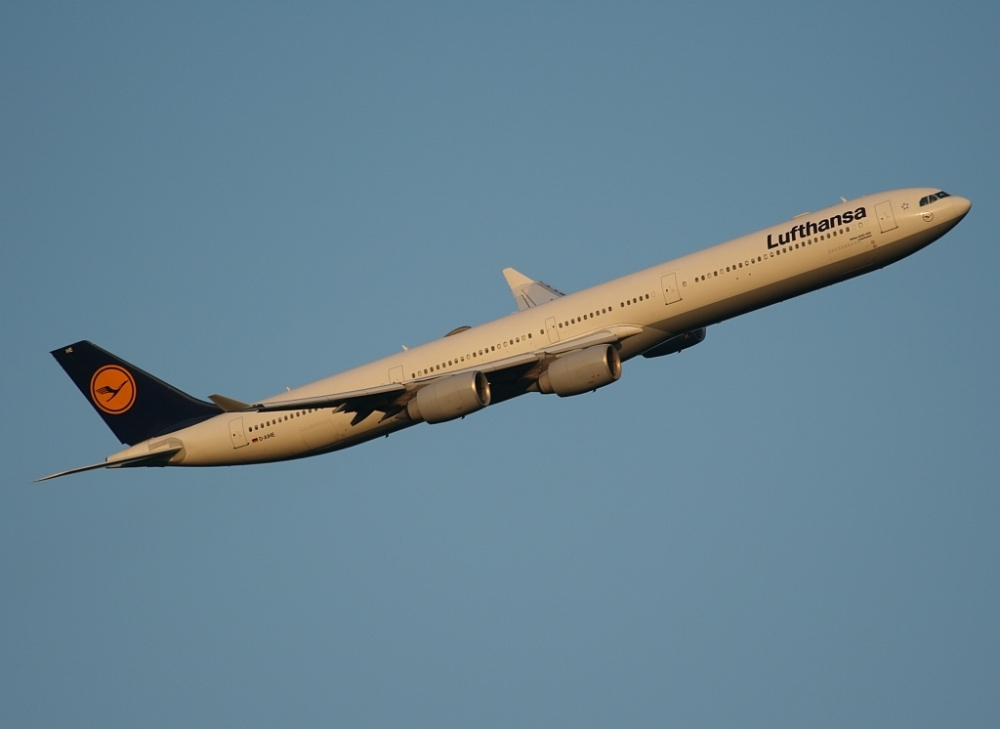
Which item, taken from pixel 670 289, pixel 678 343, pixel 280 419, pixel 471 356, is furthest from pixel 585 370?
pixel 280 419

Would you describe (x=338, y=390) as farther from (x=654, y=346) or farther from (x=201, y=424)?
(x=654, y=346)

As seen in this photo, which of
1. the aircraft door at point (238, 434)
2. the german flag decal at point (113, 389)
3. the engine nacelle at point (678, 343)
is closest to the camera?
the engine nacelle at point (678, 343)

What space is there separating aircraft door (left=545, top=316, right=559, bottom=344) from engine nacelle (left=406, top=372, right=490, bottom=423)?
13.7ft

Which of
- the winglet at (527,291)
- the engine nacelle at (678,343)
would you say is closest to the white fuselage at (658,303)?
the engine nacelle at (678,343)

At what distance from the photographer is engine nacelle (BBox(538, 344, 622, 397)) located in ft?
193

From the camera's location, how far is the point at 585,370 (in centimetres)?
5888

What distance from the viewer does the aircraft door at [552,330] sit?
206ft

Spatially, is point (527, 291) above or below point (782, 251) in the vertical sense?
above

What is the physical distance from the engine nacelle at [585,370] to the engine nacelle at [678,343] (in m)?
6.76

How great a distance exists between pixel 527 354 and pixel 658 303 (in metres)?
7.02

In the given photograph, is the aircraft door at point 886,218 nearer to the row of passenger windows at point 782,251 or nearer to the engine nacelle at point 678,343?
the row of passenger windows at point 782,251

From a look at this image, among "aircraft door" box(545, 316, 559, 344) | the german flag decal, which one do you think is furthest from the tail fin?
"aircraft door" box(545, 316, 559, 344)

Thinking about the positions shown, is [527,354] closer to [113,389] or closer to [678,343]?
[678,343]

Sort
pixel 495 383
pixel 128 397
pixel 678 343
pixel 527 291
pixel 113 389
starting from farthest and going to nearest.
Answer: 1. pixel 527 291
2. pixel 113 389
3. pixel 128 397
4. pixel 678 343
5. pixel 495 383
